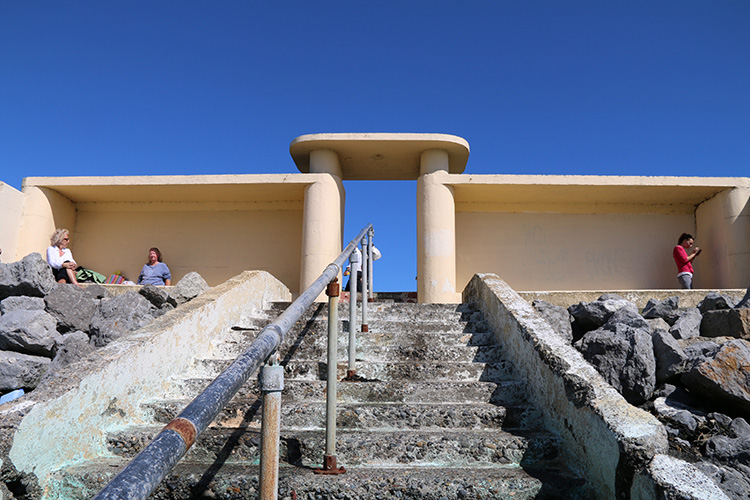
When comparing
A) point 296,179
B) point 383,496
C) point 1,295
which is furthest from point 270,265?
point 383,496

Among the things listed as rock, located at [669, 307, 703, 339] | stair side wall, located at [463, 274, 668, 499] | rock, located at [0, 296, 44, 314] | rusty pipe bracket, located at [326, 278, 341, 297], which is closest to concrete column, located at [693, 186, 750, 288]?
rock, located at [669, 307, 703, 339]

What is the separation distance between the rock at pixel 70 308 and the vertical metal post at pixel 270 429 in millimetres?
4915

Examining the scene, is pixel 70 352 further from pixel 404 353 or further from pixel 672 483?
pixel 672 483

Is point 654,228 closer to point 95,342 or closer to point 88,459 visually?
point 95,342

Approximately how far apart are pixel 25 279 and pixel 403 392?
504cm

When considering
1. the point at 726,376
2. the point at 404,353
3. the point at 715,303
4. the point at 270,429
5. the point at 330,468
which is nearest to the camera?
the point at 270,429

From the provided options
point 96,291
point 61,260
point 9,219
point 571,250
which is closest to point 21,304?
point 96,291

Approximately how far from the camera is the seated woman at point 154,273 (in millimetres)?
8766

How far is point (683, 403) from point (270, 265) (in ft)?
22.9

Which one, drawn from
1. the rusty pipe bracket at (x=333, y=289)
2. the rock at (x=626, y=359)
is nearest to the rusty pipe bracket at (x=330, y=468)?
the rusty pipe bracket at (x=333, y=289)

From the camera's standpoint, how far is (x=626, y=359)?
4184 millimetres

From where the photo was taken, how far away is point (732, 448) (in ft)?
10.4

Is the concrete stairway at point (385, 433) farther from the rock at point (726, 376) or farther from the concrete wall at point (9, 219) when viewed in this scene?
the concrete wall at point (9, 219)

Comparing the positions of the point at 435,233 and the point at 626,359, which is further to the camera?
the point at 435,233
